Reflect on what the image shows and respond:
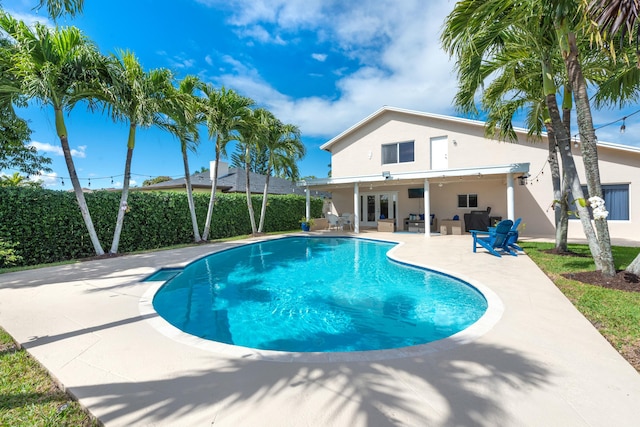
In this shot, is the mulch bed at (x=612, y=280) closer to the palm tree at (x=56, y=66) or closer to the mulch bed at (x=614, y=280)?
the mulch bed at (x=614, y=280)

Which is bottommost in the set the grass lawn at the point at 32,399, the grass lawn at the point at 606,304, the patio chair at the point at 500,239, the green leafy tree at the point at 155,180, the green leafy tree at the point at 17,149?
the grass lawn at the point at 32,399

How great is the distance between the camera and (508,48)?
316 inches

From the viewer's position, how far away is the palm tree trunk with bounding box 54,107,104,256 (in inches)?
372

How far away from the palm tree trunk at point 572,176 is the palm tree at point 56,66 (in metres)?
14.4

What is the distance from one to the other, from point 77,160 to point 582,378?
47.4ft

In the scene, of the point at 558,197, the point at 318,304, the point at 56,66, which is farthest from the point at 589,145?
the point at 56,66

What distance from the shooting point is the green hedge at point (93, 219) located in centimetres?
895

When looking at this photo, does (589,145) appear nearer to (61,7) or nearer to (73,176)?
(61,7)

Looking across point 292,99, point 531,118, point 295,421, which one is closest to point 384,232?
point 531,118

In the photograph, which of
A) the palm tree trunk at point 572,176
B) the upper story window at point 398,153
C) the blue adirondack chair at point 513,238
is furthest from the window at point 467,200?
the palm tree trunk at point 572,176

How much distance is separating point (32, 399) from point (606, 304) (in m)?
8.09

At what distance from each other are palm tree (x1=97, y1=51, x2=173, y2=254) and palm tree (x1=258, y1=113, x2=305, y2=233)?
6.44 meters

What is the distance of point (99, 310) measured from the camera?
4.98 metres

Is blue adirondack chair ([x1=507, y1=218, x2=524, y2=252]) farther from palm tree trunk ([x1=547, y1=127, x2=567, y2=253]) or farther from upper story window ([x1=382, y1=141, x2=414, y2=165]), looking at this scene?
upper story window ([x1=382, y1=141, x2=414, y2=165])
